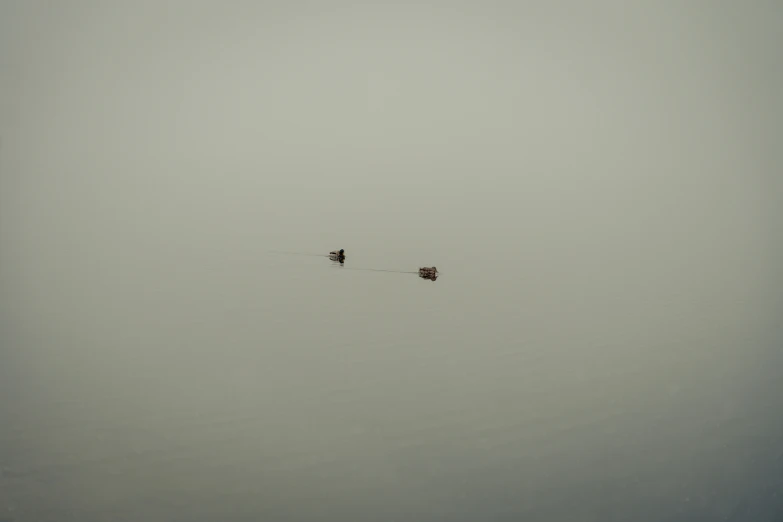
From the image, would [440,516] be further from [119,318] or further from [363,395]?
[119,318]

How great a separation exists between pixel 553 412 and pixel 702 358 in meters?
2.83

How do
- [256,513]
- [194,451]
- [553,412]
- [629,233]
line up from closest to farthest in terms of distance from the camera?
[256,513]
[194,451]
[553,412]
[629,233]

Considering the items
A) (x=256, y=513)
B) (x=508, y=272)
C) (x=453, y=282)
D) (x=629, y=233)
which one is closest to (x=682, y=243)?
(x=629, y=233)

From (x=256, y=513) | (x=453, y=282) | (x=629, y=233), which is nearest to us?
(x=256, y=513)

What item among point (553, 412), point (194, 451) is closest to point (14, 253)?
point (194, 451)

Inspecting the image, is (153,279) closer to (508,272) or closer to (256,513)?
(256,513)

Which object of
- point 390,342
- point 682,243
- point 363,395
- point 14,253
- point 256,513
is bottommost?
point 256,513

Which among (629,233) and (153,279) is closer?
(153,279)

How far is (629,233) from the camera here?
11266 mm

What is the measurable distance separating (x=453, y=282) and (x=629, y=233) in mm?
5366

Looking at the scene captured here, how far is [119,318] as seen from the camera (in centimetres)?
793

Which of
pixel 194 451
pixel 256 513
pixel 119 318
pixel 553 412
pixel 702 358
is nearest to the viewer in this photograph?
pixel 256 513

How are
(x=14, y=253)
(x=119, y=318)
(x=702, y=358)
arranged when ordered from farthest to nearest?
(x=14, y=253), (x=119, y=318), (x=702, y=358)

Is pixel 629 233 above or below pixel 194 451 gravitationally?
above
